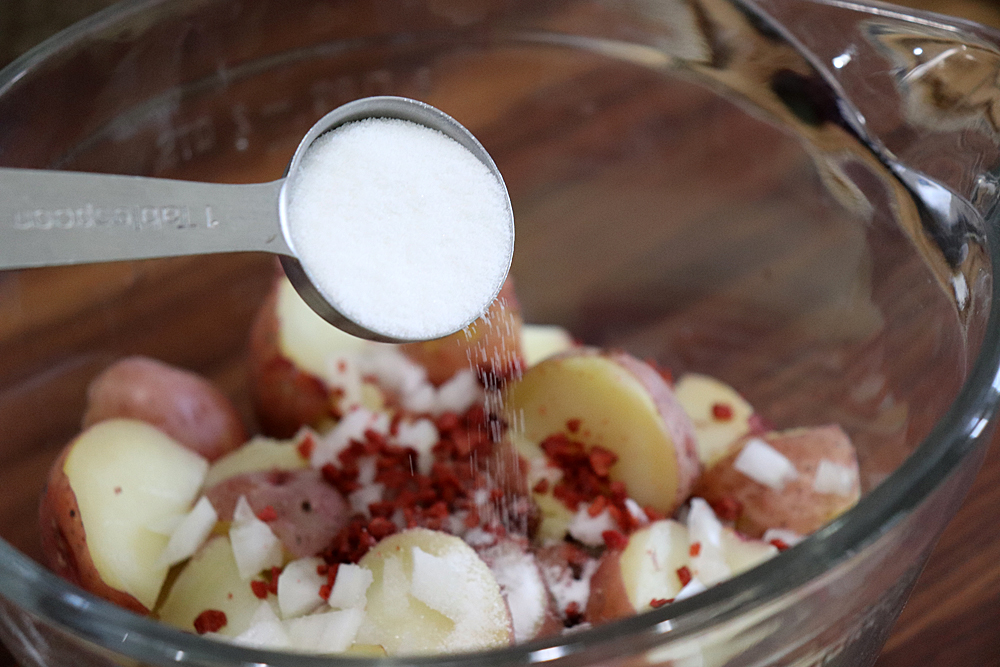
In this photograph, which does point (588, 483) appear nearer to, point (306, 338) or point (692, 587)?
point (692, 587)

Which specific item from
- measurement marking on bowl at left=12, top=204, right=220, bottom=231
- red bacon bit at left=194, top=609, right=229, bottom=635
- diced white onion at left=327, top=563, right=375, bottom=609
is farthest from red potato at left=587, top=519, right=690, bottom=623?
measurement marking on bowl at left=12, top=204, right=220, bottom=231

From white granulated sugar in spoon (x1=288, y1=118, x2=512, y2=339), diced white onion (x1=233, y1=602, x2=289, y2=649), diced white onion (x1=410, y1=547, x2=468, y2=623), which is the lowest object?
diced white onion (x1=233, y1=602, x2=289, y2=649)

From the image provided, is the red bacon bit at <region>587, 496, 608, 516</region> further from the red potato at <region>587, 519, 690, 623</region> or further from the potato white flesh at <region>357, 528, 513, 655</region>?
the potato white flesh at <region>357, 528, 513, 655</region>

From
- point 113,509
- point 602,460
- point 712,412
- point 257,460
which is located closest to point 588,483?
point 602,460

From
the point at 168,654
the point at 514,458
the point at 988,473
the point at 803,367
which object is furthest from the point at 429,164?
the point at 988,473

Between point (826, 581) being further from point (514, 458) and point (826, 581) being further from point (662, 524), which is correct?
point (514, 458)

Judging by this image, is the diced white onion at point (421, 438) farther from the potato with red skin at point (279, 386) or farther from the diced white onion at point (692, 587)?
the diced white onion at point (692, 587)

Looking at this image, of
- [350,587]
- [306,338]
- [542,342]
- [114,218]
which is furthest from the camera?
[542,342]
